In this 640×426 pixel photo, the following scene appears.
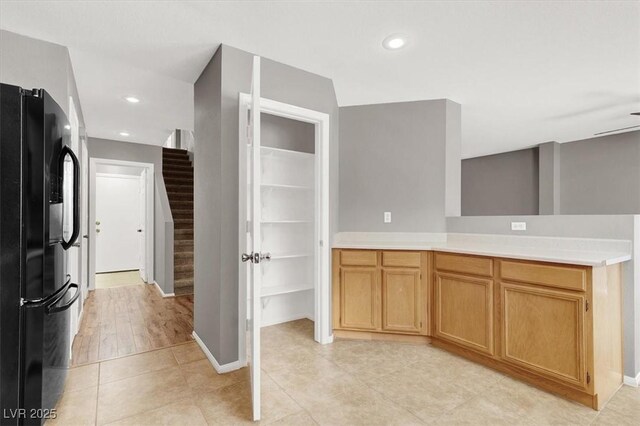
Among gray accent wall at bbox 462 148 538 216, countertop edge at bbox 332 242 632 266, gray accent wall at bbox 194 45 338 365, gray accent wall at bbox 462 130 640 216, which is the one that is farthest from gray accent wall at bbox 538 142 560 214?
gray accent wall at bbox 194 45 338 365

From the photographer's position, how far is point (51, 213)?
1.69m

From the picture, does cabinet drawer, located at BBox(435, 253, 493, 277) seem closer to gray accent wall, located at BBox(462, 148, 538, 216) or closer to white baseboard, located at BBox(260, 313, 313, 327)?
white baseboard, located at BBox(260, 313, 313, 327)

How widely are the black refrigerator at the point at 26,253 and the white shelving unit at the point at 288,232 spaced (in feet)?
6.34

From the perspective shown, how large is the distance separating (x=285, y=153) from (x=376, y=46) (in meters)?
1.46

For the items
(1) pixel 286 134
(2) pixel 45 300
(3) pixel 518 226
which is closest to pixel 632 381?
(3) pixel 518 226

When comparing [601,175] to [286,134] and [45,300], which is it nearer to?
[286,134]

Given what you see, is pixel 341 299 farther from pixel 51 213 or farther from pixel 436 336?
pixel 51 213

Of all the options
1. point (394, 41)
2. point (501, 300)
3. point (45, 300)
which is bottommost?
point (501, 300)

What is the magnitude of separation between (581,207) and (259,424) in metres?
6.13

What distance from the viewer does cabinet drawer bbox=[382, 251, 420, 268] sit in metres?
2.95

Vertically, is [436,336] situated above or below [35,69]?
below

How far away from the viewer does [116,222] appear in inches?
266

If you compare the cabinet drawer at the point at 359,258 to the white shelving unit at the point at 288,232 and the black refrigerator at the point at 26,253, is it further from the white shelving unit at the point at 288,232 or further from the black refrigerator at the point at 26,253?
the black refrigerator at the point at 26,253

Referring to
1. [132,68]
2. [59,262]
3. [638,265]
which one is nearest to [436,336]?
[638,265]
